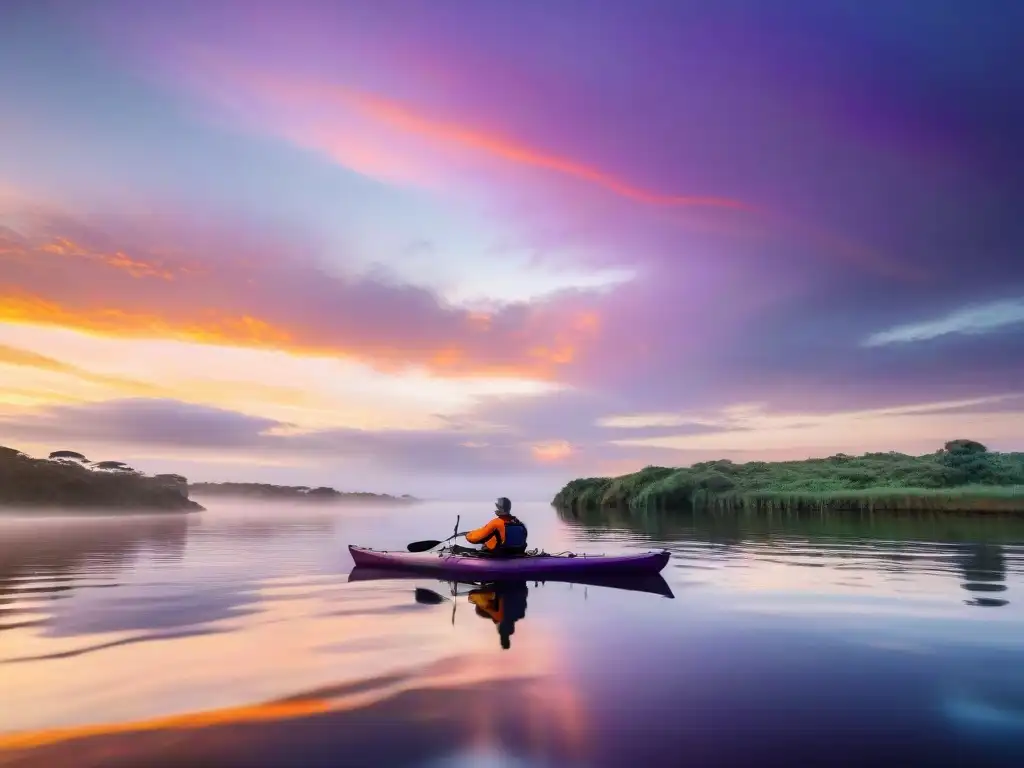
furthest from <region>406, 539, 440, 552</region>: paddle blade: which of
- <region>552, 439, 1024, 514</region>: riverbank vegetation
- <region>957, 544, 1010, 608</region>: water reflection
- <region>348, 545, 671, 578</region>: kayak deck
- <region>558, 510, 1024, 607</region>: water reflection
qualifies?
<region>552, 439, 1024, 514</region>: riverbank vegetation

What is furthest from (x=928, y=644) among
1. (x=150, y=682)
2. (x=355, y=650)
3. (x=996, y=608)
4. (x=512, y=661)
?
(x=150, y=682)

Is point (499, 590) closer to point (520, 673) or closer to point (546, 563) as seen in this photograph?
point (546, 563)

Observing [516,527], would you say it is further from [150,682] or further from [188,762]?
[188,762]

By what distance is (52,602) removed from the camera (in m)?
13.4

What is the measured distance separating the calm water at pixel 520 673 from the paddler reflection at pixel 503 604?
18 cm

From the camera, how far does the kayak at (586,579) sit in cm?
1552

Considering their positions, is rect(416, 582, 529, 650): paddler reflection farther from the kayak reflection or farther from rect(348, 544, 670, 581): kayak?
rect(348, 544, 670, 581): kayak

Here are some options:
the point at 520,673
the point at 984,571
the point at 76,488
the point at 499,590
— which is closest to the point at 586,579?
the point at 499,590

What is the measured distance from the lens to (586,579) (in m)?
16.8

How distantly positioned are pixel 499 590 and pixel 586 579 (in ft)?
8.09

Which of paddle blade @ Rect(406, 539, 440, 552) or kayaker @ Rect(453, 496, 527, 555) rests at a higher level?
kayaker @ Rect(453, 496, 527, 555)

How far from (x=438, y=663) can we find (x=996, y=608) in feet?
36.2

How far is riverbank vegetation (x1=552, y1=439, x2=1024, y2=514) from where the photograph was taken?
4484 cm

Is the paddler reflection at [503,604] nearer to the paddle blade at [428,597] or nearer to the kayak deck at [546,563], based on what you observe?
the kayak deck at [546,563]
